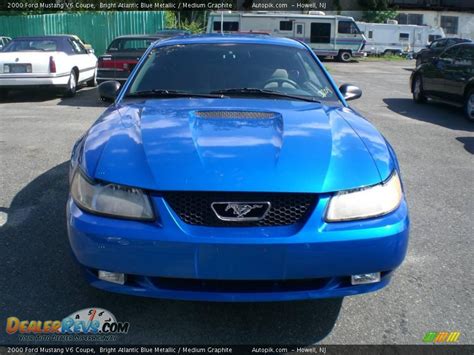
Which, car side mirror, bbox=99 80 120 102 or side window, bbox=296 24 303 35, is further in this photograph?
side window, bbox=296 24 303 35

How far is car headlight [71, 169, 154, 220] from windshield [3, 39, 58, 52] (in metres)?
10.7

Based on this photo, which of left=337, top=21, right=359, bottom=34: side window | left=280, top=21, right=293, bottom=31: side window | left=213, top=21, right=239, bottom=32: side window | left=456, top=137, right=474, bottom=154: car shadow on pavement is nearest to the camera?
left=456, top=137, right=474, bottom=154: car shadow on pavement

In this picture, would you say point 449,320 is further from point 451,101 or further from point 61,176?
point 451,101

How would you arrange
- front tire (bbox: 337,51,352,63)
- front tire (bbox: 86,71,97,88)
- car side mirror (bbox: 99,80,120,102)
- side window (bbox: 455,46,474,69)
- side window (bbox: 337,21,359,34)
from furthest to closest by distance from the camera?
front tire (bbox: 337,51,352,63), side window (bbox: 337,21,359,34), front tire (bbox: 86,71,97,88), side window (bbox: 455,46,474,69), car side mirror (bbox: 99,80,120,102)

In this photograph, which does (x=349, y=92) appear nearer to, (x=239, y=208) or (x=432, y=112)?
(x=239, y=208)

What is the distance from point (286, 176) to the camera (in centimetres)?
249

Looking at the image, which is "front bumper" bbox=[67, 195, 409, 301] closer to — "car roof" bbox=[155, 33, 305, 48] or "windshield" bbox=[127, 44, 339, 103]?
"windshield" bbox=[127, 44, 339, 103]

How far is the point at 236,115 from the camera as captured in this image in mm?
3221

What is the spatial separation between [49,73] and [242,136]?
1002 cm

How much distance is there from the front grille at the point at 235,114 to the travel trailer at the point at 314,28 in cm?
2823

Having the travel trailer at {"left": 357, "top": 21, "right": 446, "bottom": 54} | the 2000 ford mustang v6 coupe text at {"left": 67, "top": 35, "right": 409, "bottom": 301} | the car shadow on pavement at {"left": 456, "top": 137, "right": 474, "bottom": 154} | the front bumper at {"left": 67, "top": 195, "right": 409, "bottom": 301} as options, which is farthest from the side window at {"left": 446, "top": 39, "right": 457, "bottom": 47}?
the front bumper at {"left": 67, "top": 195, "right": 409, "bottom": 301}

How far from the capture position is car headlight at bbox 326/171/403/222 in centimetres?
249

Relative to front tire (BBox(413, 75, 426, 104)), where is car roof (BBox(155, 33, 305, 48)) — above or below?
above

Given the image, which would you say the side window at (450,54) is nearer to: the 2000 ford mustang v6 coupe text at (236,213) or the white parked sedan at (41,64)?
the white parked sedan at (41,64)
